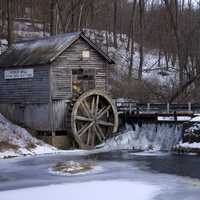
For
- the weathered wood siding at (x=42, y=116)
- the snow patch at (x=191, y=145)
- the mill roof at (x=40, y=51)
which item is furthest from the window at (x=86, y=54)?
the snow patch at (x=191, y=145)

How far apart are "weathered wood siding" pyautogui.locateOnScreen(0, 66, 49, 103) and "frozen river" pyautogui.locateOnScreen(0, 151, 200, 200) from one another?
4017 mm

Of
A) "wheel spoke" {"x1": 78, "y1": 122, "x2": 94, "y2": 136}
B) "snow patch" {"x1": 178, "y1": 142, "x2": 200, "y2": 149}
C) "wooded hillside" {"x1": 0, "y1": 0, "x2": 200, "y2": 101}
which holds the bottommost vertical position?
"snow patch" {"x1": 178, "y1": 142, "x2": 200, "y2": 149}

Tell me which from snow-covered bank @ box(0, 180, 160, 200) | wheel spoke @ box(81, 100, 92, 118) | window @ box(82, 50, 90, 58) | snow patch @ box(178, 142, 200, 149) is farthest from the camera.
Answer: window @ box(82, 50, 90, 58)

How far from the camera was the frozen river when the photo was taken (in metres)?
16.7

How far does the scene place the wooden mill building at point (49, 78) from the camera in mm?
27812

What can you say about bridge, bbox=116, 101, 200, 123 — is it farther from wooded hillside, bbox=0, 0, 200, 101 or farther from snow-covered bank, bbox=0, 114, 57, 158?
snow-covered bank, bbox=0, 114, 57, 158

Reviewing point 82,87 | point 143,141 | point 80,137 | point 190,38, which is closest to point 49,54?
point 82,87

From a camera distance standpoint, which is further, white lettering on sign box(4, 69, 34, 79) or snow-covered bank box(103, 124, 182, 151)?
snow-covered bank box(103, 124, 182, 151)

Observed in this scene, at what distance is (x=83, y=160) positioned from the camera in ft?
77.4

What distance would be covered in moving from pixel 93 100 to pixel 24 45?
17.0ft

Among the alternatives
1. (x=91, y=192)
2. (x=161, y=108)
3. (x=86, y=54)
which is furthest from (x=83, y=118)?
(x=91, y=192)

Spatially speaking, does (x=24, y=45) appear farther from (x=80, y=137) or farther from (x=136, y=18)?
(x=136, y=18)

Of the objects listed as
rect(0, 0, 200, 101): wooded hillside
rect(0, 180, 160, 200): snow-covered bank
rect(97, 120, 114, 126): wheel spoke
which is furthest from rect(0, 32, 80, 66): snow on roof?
rect(0, 180, 160, 200): snow-covered bank

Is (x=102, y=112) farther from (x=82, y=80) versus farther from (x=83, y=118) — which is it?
(x=82, y=80)
